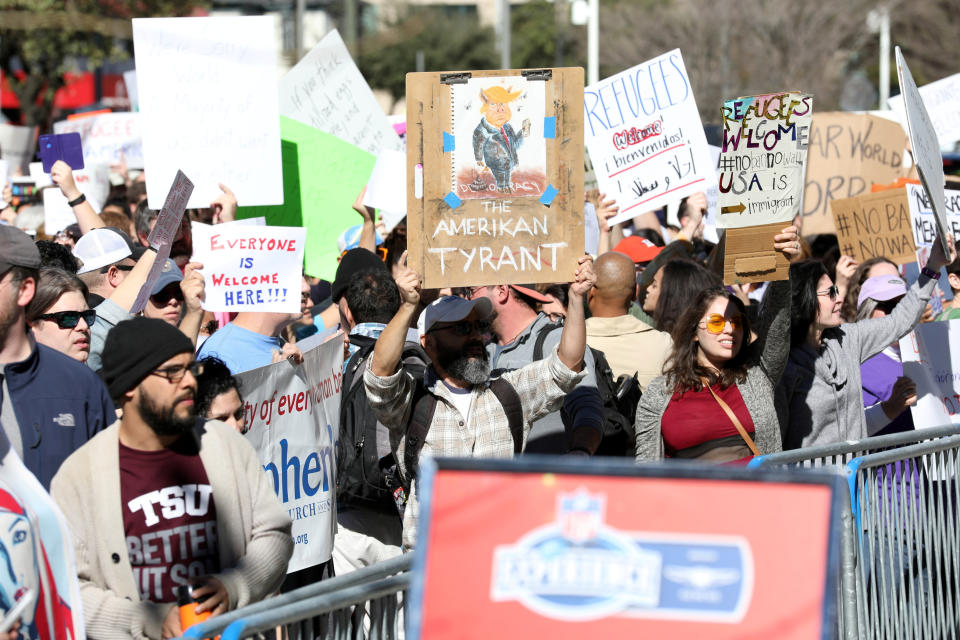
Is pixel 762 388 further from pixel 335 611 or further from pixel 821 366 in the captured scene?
pixel 335 611

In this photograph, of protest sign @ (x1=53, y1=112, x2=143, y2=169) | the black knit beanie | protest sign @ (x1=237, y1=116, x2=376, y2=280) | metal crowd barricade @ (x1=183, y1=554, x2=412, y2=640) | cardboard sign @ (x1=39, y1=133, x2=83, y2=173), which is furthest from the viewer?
protest sign @ (x1=53, y1=112, x2=143, y2=169)

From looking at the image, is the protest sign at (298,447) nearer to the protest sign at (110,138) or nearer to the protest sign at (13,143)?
the protest sign at (110,138)

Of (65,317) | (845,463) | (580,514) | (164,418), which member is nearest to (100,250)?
(65,317)

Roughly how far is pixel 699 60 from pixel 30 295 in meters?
28.7

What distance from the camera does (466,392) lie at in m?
4.54

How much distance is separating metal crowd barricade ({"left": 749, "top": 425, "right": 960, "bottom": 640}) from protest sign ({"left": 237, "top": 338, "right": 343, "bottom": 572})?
1691 millimetres

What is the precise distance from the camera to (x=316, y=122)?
28.2ft

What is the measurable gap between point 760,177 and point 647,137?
254cm

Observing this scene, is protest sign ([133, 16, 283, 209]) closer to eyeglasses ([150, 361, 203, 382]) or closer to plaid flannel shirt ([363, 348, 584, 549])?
plaid flannel shirt ([363, 348, 584, 549])

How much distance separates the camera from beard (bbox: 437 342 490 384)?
4.47 meters

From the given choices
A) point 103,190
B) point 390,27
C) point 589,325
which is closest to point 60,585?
point 589,325

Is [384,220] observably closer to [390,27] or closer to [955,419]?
[955,419]

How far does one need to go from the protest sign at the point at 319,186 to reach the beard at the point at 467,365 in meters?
3.38

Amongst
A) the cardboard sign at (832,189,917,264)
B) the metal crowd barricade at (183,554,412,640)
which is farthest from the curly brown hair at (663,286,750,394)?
the cardboard sign at (832,189,917,264)
